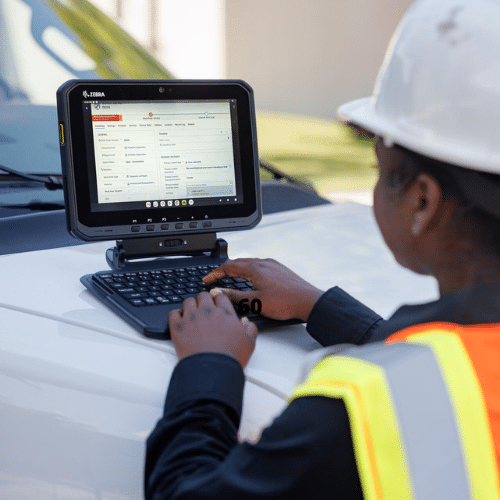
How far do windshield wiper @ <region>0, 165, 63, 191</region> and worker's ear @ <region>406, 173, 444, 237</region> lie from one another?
3.85 ft

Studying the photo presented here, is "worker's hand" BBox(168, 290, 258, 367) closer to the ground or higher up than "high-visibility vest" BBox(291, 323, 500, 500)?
closer to the ground

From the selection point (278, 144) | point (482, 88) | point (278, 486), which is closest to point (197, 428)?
point (278, 486)

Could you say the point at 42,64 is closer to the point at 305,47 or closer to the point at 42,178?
the point at 42,178

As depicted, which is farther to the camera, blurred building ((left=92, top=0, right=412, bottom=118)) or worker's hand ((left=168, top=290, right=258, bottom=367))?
blurred building ((left=92, top=0, right=412, bottom=118))

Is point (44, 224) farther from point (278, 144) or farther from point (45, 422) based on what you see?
point (278, 144)

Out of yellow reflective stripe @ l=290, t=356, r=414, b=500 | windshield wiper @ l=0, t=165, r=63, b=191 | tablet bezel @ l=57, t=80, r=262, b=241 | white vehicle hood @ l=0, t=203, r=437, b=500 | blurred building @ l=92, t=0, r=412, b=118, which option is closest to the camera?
yellow reflective stripe @ l=290, t=356, r=414, b=500

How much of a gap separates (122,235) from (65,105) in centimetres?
27

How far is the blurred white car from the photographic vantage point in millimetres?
1057

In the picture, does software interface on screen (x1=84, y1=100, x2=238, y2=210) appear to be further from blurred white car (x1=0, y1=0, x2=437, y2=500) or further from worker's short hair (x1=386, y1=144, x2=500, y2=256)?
worker's short hair (x1=386, y1=144, x2=500, y2=256)

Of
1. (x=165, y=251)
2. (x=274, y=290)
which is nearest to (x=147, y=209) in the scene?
(x=165, y=251)

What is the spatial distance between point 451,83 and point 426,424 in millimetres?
363

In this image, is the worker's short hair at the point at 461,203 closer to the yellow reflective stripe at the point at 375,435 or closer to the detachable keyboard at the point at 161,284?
the yellow reflective stripe at the point at 375,435

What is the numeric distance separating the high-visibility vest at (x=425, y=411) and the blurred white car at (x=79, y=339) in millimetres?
291

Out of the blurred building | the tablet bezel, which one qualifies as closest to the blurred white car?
the tablet bezel
